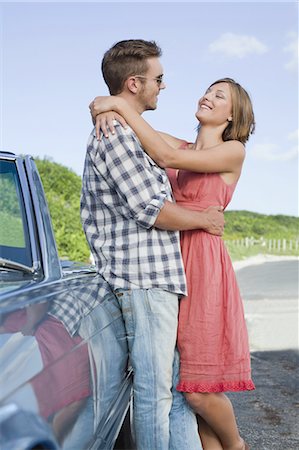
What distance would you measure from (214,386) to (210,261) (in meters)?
0.49

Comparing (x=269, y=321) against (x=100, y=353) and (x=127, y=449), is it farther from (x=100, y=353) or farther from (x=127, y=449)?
(x=100, y=353)

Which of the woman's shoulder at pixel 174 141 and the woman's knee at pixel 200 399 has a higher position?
the woman's shoulder at pixel 174 141

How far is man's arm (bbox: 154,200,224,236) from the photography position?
253 cm

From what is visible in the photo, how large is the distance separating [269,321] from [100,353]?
7.28 meters

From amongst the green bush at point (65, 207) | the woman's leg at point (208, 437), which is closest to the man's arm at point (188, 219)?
the woman's leg at point (208, 437)

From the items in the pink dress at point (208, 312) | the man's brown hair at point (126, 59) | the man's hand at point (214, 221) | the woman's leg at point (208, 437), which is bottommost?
the woman's leg at point (208, 437)

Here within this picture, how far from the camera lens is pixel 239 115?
2992mm

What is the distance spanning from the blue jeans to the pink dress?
9 centimetres

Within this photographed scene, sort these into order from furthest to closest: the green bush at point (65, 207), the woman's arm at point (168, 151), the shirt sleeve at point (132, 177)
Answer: the green bush at point (65, 207)
the woman's arm at point (168, 151)
the shirt sleeve at point (132, 177)

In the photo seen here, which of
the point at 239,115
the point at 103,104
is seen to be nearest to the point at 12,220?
the point at 103,104

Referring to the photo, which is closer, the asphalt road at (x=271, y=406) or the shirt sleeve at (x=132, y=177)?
the shirt sleeve at (x=132, y=177)

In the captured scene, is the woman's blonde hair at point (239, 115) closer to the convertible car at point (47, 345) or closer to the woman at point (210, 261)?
the woman at point (210, 261)

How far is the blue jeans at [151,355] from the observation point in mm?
2508

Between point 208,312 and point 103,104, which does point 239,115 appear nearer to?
point 103,104
